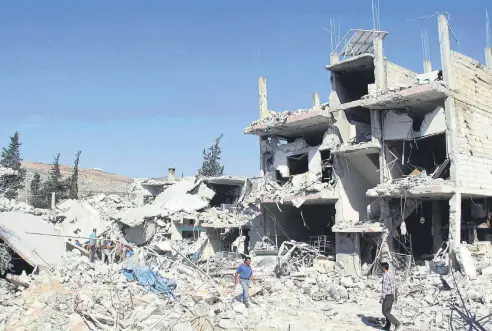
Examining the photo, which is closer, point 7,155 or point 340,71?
point 340,71

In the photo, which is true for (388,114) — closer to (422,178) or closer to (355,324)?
(422,178)

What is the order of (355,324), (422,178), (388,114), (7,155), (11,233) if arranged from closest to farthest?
1. (355,324)
2. (11,233)
3. (422,178)
4. (388,114)
5. (7,155)

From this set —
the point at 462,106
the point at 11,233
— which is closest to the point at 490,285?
the point at 462,106

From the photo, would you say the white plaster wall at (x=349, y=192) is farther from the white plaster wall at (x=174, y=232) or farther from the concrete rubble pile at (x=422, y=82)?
the white plaster wall at (x=174, y=232)

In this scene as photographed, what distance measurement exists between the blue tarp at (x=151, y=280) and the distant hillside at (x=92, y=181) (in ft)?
95.2

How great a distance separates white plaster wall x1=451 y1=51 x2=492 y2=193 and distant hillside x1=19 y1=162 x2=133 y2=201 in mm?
32044

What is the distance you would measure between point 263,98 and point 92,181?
3835cm

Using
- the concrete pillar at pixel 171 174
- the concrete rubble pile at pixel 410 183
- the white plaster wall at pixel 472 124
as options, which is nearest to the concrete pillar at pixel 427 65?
the white plaster wall at pixel 472 124

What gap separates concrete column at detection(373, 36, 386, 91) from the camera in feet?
62.4

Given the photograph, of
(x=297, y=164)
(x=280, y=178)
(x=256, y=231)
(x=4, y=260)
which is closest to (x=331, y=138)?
(x=297, y=164)

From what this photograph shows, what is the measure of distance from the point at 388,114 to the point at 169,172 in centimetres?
1706

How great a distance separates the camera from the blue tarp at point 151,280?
1363 centimetres

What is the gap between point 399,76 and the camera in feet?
66.8

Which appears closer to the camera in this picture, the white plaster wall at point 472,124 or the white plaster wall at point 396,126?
the white plaster wall at point 472,124
